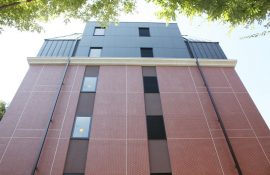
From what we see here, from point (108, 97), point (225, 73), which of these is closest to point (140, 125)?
point (108, 97)

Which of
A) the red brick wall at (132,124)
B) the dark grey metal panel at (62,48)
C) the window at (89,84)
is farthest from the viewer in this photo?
the dark grey metal panel at (62,48)

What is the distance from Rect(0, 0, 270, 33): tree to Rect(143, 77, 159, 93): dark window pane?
489 centimetres

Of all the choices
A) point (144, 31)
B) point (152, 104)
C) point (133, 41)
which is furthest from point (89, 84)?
point (144, 31)

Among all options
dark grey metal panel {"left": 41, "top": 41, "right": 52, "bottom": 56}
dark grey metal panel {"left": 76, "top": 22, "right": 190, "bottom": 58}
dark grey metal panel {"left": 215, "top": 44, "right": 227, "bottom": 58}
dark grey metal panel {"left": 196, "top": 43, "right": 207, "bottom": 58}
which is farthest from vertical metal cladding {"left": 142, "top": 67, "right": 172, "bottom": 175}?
dark grey metal panel {"left": 41, "top": 41, "right": 52, "bottom": 56}

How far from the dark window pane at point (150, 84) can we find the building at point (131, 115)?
2.5 inches

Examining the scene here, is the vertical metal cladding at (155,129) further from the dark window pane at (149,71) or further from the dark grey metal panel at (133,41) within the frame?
the dark grey metal panel at (133,41)

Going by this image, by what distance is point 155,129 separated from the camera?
11.7m

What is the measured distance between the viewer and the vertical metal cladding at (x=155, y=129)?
10.4 meters

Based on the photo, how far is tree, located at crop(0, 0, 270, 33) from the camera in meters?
7.63

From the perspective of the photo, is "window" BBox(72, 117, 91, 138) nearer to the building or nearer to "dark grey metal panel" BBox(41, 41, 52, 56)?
the building

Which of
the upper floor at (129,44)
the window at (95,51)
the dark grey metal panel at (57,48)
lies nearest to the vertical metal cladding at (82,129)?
the window at (95,51)

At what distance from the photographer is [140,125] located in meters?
11.8

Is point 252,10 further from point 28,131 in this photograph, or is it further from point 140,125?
point 28,131

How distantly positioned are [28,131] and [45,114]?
1.24m
